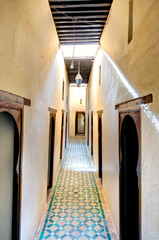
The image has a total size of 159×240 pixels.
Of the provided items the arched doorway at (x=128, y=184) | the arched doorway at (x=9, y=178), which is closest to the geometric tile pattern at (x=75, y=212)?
the arched doorway at (x=128, y=184)

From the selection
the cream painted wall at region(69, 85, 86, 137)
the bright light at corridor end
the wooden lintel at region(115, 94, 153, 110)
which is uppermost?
the bright light at corridor end

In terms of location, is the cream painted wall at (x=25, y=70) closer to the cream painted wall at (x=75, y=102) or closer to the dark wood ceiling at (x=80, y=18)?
the dark wood ceiling at (x=80, y=18)

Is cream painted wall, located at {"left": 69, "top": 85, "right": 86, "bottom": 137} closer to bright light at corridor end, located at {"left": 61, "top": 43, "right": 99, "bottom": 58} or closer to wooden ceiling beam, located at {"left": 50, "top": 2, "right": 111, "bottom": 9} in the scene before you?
bright light at corridor end, located at {"left": 61, "top": 43, "right": 99, "bottom": 58}

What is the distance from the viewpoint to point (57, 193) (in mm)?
3852

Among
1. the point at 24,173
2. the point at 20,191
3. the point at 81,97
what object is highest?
the point at 81,97

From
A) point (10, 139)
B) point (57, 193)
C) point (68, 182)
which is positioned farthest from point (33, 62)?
point (68, 182)

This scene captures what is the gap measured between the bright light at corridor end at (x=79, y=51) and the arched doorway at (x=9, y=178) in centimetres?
489

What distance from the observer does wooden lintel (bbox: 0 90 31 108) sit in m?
1.33

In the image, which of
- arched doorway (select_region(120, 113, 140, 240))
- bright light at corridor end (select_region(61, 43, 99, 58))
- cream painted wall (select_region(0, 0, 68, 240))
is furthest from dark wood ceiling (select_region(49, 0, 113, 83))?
arched doorway (select_region(120, 113, 140, 240))

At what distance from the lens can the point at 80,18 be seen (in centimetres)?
363

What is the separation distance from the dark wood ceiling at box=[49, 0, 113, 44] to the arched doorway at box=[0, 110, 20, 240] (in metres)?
3.03

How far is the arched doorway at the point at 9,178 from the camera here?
1683 millimetres

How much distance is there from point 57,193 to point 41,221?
1098 mm

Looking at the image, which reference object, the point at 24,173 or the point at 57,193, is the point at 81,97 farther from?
the point at 24,173
